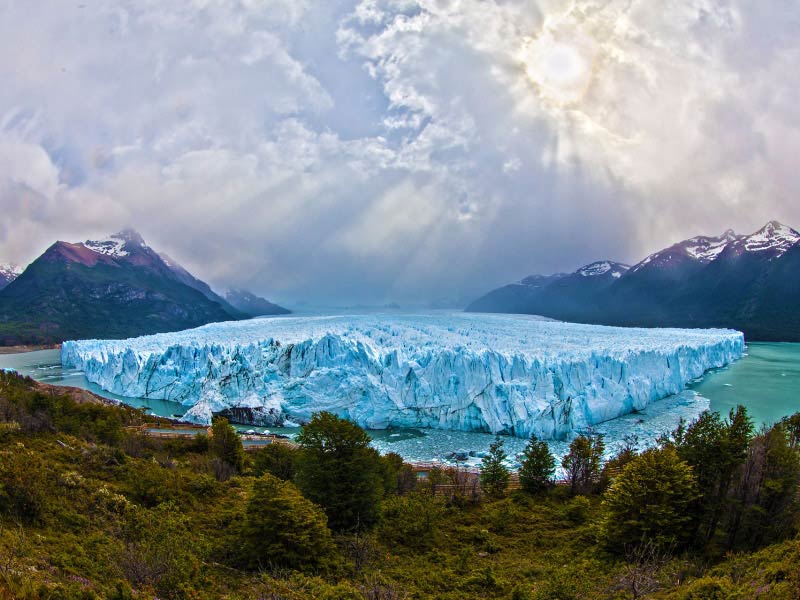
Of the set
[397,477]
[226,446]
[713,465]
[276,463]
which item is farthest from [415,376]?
[713,465]

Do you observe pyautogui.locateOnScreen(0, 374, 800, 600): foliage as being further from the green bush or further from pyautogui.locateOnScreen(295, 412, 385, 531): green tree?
pyautogui.locateOnScreen(295, 412, 385, 531): green tree

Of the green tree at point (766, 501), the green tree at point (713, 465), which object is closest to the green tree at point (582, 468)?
the green tree at point (713, 465)

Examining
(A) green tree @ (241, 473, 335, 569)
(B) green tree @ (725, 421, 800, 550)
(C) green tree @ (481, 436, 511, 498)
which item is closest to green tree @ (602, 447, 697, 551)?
(B) green tree @ (725, 421, 800, 550)

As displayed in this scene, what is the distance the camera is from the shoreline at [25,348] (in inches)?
3209

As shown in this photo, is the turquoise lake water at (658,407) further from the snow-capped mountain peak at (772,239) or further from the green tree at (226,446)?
the snow-capped mountain peak at (772,239)

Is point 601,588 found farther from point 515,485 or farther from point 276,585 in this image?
point 515,485

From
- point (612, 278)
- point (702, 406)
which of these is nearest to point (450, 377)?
point (702, 406)

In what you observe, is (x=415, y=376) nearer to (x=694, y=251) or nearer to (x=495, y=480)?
(x=495, y=480)

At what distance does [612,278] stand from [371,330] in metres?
155

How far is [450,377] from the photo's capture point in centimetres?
3067

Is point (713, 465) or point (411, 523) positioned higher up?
point (713, 465)

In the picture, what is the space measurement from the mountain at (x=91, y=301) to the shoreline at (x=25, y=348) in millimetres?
1707

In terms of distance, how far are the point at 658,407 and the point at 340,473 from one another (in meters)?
29.4

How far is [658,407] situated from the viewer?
34.0 m
